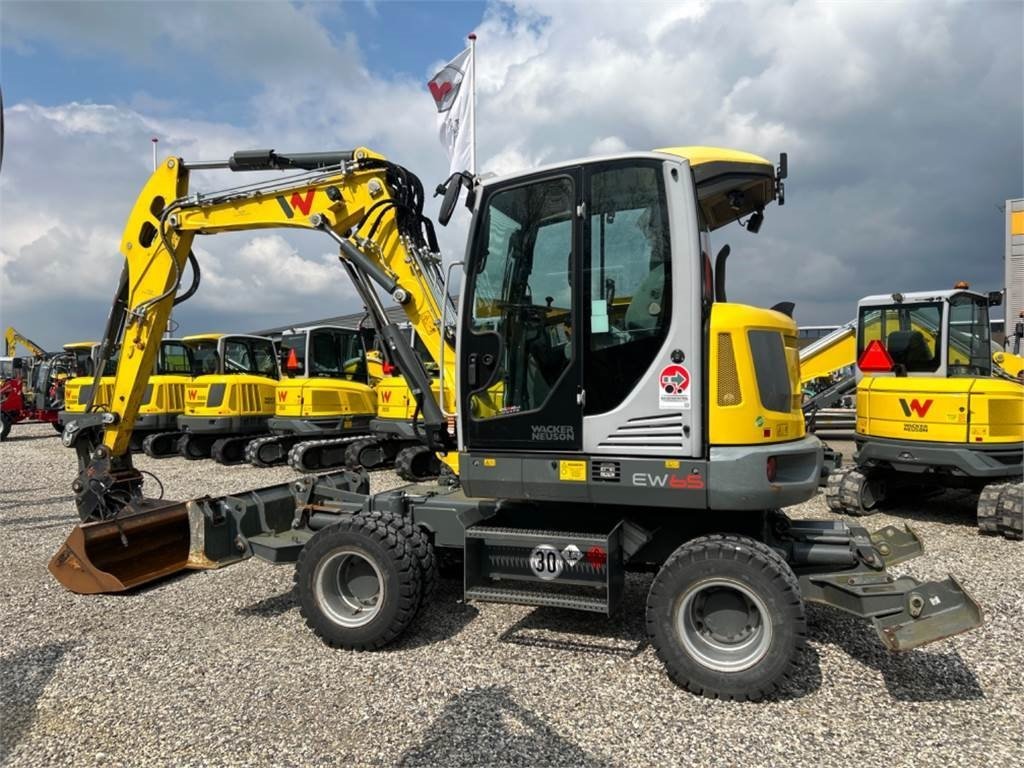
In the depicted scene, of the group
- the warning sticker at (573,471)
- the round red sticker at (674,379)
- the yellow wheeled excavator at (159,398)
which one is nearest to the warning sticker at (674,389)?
the round red sticker at (674,379)

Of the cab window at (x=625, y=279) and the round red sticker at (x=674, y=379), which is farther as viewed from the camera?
the cab window at (x=625, y=279)

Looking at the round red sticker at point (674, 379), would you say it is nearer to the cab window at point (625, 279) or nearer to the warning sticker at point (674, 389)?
the warning sticker at point (674, 389)

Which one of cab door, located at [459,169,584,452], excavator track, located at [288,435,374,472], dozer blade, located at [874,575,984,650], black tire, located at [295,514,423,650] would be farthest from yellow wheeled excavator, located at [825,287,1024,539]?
excavator track, located at [288,435,374,472]

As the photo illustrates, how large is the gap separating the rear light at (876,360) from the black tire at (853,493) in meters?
1.72

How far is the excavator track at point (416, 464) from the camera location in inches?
442

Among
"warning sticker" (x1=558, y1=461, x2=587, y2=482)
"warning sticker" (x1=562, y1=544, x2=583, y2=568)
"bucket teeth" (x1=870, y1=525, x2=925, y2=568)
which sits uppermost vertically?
"warning sticker" (x1=558, y1=461, x2=587, y2=482)

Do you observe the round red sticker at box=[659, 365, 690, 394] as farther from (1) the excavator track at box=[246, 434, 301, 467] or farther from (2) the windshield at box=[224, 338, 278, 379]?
(2) the windshield at box=[224, 338, 278, 379]

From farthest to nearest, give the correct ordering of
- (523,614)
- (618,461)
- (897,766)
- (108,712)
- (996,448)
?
(996,448) < (523,614) < (618,461) < (108,712) < (897,766)

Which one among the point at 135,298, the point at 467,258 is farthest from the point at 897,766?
the point at 135,298

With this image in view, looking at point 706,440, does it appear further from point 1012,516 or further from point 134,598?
point 1012,516

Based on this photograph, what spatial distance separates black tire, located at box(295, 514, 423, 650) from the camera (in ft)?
14.8

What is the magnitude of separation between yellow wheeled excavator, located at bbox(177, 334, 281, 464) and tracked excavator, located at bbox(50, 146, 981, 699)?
27.8ft

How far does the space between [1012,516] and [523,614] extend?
546 centimetres

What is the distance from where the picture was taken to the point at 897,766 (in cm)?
326
